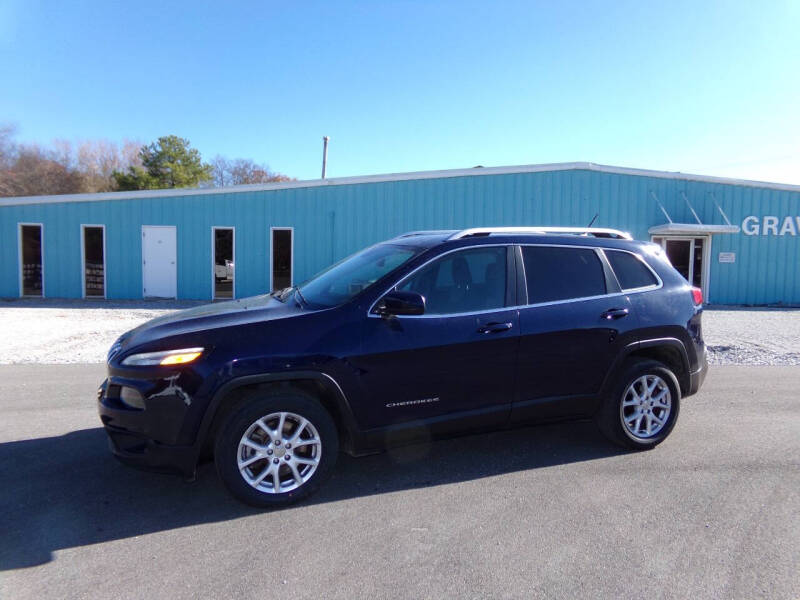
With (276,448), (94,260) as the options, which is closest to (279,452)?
(276,448)

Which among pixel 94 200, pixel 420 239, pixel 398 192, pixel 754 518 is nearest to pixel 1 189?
pixel 94 200

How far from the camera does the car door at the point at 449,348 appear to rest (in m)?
3.59

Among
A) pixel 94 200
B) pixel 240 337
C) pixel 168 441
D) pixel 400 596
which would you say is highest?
pixel 94 200

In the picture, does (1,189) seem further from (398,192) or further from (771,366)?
(771,366)

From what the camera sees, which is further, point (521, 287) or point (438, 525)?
point (521, 287)

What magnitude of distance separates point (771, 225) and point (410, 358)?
719 inches

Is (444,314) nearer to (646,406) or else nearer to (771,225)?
(646,406)

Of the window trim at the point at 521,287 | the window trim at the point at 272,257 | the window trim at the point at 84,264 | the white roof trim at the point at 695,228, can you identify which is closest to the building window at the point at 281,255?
the window trim at the point at 272,257

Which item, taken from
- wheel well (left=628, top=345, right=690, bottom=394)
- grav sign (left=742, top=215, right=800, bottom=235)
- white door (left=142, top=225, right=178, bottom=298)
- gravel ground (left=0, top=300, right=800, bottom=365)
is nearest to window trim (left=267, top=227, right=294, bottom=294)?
gravel ground (left=0, top=300, right=800, bottom=365)

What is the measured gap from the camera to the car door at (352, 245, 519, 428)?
3.59 metres

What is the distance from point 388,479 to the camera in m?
3.92

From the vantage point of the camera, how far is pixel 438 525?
325cm

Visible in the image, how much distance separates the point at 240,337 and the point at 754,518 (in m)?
3.40

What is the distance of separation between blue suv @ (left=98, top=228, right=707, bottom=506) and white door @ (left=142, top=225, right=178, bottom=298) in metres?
13.1
